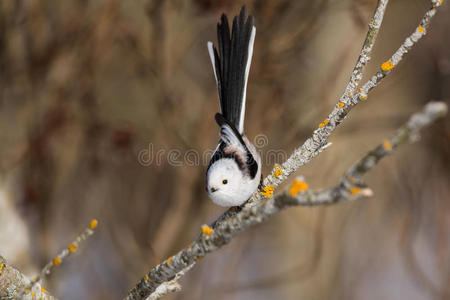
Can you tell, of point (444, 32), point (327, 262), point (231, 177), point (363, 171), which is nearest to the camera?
point (363, 171)

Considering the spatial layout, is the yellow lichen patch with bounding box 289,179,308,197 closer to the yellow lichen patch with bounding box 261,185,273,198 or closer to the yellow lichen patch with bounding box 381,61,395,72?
the yellow lichen patch with bounding box 381,61,395,72

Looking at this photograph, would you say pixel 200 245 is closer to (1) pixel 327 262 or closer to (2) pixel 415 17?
(1) pixel 327 262

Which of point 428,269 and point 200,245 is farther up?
point 428,269

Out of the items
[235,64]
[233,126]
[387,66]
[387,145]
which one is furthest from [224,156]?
[387,145]

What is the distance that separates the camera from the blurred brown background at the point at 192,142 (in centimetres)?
239

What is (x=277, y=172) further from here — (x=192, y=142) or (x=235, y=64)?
(x=192, y=142)

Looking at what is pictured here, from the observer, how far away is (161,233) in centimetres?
254

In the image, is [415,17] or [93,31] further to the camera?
[415,17]

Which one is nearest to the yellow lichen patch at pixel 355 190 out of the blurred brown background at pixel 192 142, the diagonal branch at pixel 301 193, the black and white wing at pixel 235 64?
the diagonal branch at pixel 301 193

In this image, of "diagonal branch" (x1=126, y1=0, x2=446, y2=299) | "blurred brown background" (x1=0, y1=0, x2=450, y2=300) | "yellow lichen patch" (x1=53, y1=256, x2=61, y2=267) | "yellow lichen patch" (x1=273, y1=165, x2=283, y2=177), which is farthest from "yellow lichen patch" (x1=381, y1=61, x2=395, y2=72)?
"blurred brown background" (x1=0, y1=0, x2=450, y2=300)

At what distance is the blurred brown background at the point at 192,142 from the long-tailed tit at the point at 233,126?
95cm

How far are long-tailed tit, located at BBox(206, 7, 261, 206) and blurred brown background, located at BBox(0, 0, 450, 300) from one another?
3.13 ft

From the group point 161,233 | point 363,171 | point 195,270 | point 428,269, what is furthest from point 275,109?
point 363,171

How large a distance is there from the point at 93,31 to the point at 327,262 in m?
2.22
